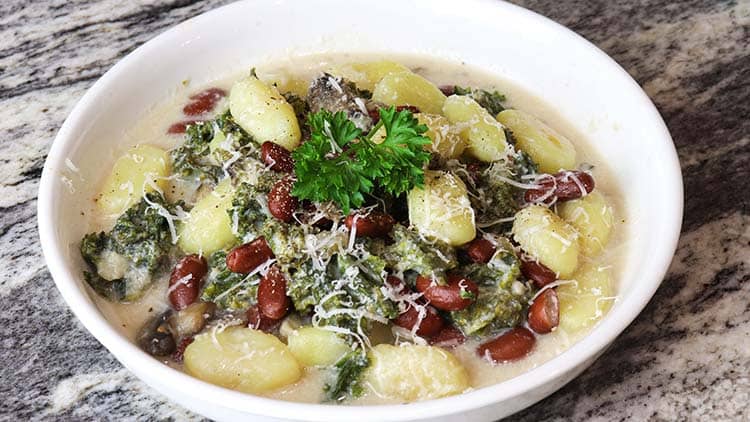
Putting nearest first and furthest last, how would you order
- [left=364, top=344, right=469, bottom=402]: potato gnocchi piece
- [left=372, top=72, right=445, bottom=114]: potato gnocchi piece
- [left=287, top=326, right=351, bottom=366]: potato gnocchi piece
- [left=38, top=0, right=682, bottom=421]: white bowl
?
[left=38, top=0, right=682, bottom=421]: white bowl, [left=364, top=344, right=469, bottom=402]: potato gnocchi piece, [left=287, top=326, right=351, bottom=366]: potato gnocchi piece, [left=372, top=72, right=445, bottom=114]: potato gnocchi piece

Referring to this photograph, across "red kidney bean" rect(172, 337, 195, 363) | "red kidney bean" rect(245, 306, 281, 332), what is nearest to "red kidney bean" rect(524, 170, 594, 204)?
"red kidney bean" rect(245, 306, 281, 332)

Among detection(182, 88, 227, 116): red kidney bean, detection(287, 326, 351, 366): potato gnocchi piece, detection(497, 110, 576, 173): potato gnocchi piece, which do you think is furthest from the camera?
detection(182, 88, 227, 116): red kidney bean

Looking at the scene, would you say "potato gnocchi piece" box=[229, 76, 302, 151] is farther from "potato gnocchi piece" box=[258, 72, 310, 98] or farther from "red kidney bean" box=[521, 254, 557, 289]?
"red kidney bean" box=[521, 254, 557, 289]

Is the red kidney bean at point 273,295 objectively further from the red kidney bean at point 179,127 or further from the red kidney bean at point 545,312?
the red kidney bean at point 179,127

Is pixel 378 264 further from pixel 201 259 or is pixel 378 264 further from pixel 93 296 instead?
pixel 93 296

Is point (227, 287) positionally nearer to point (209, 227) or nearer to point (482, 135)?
point (209, 227)

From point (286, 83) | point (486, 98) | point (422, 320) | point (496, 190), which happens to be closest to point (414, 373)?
point (422, 320)
